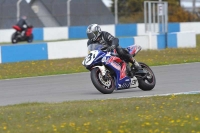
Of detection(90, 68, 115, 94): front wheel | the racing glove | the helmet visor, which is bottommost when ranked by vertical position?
detection(90, 68, 115, 94): front wheel

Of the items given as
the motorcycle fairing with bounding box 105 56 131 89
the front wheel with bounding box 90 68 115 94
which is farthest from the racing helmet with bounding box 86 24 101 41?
the front wheel with bounding box 90 68 115 94

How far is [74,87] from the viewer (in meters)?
13.1

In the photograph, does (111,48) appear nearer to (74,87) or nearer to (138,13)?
(74,87)

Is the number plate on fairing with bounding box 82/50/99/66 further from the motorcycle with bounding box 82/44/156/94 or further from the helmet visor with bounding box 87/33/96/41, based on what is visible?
the helmet visor with bounding box 87/33/96/41

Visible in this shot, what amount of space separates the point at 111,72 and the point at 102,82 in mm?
377

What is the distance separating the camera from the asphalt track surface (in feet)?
37.2

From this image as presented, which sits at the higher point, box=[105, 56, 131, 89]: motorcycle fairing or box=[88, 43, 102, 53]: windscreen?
box=[88, 43, 102, 53]: windscreen

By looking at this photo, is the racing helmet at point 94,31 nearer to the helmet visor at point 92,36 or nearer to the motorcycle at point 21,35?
the helmet visor at point 92,36

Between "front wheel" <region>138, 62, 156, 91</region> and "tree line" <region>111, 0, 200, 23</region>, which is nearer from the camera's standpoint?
"front wheel" <region>138, 62, 156, 91</region>

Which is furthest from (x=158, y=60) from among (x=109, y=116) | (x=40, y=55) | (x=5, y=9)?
(x=5, y=9)

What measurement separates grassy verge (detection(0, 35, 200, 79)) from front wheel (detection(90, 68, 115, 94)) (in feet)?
17.3

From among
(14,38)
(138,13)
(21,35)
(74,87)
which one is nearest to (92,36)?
(74,87)

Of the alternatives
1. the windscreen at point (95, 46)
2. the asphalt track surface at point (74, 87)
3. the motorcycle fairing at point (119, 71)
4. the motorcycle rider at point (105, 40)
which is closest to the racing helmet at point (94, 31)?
the motorcycle rider at point (105, 40)

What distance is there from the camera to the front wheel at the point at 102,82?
11144 millimetres
